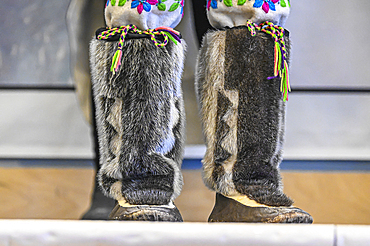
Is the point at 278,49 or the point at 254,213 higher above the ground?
the point at 278,49

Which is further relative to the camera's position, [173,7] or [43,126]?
[43,126]

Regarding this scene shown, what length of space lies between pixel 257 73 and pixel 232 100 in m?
0.06

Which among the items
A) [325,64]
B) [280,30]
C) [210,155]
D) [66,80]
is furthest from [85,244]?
[325,64]

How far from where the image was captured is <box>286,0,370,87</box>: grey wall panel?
125 cm

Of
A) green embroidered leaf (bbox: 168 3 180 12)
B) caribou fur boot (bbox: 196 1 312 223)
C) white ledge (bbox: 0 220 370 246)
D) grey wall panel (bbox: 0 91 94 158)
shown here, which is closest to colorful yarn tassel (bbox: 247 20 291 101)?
caribou fur boot (bbox: 196 1 312 223)

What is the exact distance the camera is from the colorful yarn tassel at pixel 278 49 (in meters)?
0.51

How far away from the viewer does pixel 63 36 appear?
1305 millimetres

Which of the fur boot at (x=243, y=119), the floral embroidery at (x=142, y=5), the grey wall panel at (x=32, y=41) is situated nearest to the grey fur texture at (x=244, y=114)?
the fur boot at (x=243, y=119)

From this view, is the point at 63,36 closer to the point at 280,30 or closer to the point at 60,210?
the point at 60,210

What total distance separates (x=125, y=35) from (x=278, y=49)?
0.25 m

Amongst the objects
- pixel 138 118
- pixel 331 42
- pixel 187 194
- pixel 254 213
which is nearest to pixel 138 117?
pixel 138 118

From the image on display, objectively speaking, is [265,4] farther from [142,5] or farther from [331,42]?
[331,42]

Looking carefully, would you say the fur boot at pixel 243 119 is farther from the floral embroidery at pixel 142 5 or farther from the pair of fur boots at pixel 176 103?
the floral embroidery at pixel 142 5

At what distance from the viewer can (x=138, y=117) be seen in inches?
19.7
